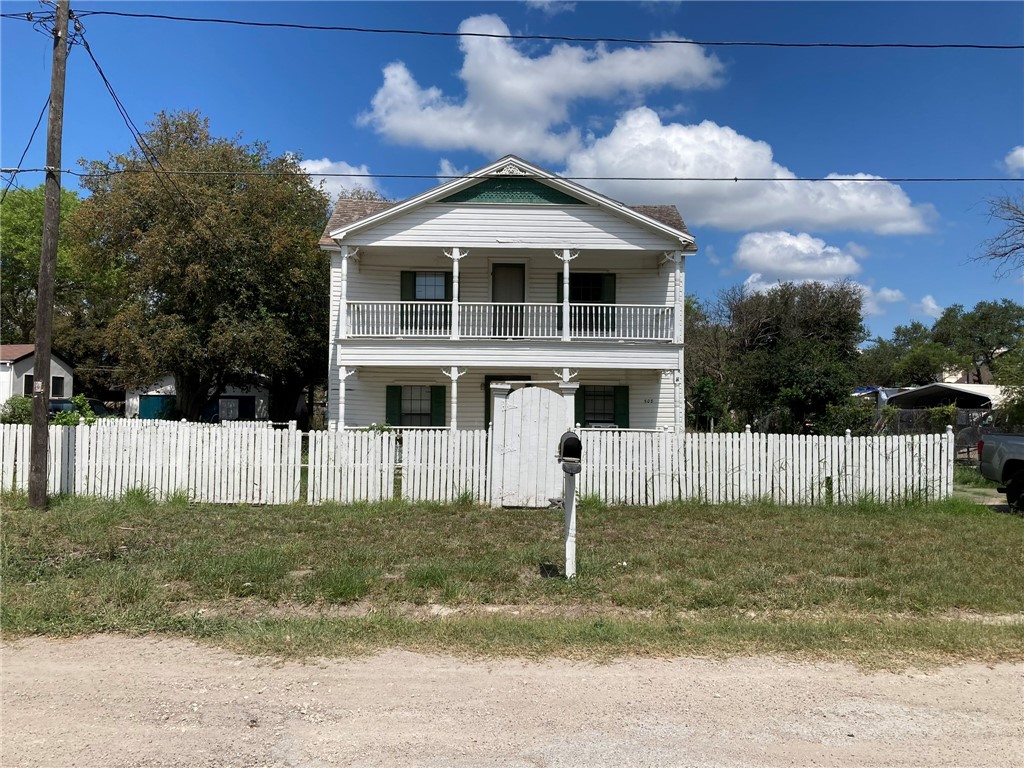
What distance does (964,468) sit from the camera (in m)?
17.8

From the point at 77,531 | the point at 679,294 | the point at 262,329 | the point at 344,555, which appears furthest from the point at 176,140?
the point at 344,555

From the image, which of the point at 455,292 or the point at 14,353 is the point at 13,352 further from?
the point at 455,292

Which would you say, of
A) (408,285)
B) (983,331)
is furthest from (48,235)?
(983,331)

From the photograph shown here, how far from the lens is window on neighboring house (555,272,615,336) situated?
742 inches

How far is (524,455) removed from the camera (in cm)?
1066

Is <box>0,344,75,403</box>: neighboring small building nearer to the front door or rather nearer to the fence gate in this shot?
the front door

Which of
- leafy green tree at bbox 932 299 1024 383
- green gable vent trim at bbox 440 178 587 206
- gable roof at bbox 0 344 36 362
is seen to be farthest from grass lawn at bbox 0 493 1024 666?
leafy green tree at bbox 932 299 1024 383

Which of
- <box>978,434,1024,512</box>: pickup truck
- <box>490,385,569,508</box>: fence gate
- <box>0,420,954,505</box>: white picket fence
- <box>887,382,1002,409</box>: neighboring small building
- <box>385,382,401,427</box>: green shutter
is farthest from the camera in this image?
<box>887,382,1002,409</box>: neighboring small building

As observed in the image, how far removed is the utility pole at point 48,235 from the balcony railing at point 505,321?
8.07m

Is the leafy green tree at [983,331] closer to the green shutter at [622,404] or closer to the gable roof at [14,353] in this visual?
the green shutter at [622,404]

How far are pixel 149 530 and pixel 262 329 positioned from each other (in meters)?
14.6

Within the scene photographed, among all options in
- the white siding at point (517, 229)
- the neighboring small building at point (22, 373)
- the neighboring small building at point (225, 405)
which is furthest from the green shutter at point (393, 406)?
the neighboring small building at point (22, 373)

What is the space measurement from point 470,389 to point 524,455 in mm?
8764

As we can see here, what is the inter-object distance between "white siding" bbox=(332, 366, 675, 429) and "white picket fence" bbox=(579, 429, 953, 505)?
776 centimetres
